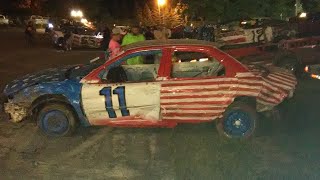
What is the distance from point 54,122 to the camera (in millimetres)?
7957

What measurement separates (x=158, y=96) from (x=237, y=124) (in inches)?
51.5

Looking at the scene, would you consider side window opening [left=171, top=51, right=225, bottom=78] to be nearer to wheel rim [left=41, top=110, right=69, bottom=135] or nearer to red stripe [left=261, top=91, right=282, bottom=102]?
red stripe [left=261, top=91, right=282, bottom=102]

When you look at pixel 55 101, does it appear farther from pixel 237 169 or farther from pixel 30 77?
pixel 237 169

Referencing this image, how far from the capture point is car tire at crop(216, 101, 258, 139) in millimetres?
7582

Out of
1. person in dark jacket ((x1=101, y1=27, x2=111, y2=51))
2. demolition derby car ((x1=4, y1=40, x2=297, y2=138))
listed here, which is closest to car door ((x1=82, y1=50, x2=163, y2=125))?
demolition derby car ((x1=4, y1=40, x2=297, y2=138))

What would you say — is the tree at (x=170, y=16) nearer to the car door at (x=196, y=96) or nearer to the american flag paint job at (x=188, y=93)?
the american flag paint job at (x=188, y=93)

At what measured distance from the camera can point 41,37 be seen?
125 ft

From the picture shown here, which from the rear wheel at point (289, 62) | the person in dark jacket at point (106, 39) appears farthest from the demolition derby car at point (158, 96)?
the person in dark jacket at point (106, 39)

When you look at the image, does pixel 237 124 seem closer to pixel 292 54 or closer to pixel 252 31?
pixel 292 54

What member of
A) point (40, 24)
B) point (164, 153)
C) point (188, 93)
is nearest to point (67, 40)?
point (40, 24)

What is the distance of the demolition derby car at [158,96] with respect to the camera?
24.7 ft

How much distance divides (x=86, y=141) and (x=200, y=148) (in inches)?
73.1

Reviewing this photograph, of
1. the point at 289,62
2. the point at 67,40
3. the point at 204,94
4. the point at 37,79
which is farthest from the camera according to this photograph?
the point at 67,40

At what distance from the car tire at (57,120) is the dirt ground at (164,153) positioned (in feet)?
0.50
